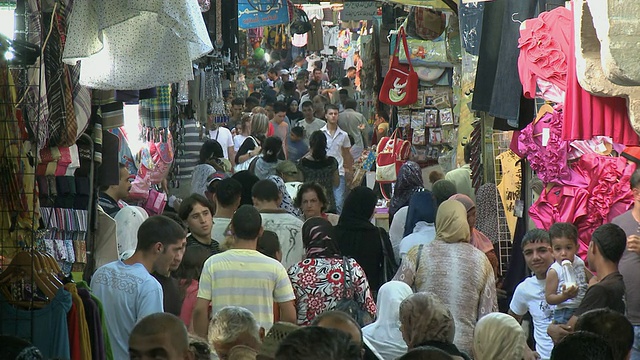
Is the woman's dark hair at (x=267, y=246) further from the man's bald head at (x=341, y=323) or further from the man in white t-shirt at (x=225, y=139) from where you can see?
the man in white t-shirt at (x=225, y=139)

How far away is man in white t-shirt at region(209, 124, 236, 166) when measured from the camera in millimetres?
16953

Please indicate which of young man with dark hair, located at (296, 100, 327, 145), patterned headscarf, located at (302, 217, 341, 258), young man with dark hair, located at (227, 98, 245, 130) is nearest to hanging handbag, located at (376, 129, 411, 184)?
young man with dark hair, located at (296, 100, 327, 145)

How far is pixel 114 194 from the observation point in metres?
9.46

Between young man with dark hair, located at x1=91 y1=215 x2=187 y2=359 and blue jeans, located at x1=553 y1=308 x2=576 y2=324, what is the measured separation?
101 inches

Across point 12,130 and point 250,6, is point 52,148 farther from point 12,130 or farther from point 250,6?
point 250,6

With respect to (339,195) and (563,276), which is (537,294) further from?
(339,195)

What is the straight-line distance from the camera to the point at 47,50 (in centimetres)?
739

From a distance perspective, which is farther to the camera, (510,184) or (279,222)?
(510,184)

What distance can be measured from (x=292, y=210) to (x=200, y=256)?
8.63ft

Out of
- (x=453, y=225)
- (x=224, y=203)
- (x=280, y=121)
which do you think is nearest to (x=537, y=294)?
(x=453, y=225)

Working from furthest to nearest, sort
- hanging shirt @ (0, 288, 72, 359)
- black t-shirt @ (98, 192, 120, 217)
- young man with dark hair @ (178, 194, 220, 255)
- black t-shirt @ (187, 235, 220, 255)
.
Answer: black t-shirt @ (98, 192, 120, 217)
young man with dark hair @ (178, 194, 220, 255)
black t-shirt @ (187, 235, 220, 255)
hanging shirt @ (0, 288, 72, 359)

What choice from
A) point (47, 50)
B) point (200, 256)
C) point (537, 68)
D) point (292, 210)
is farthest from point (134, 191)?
point (537, 68)

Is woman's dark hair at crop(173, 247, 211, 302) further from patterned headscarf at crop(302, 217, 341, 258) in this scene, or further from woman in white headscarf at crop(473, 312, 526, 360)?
woman in white headscarf at crop(473, 312, 526, 360)

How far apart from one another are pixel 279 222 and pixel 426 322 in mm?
3085
